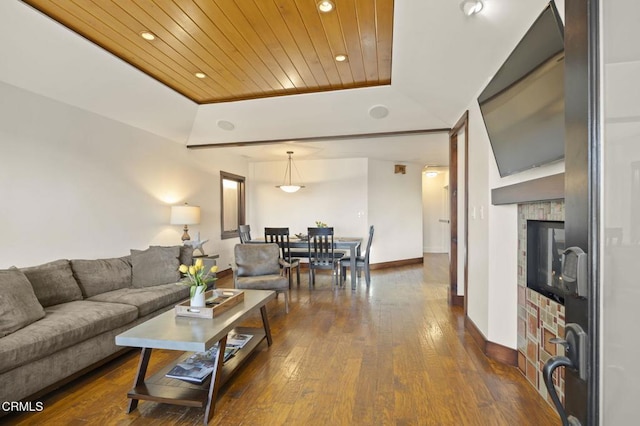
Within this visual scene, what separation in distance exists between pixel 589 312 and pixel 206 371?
7.41 ft

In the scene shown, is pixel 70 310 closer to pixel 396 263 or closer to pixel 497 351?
pixel 497 351

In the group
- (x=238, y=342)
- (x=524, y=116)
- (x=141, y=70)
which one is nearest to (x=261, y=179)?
(x=141, y=70)

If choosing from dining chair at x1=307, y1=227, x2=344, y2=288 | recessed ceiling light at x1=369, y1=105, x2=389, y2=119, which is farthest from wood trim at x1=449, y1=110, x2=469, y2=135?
dining chair at x1=307, y1=227, x2=344, y2=288

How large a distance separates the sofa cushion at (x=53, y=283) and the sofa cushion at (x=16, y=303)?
0.75 feet

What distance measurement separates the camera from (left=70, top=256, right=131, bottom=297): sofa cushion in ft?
10.3

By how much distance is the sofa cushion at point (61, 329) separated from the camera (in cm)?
195

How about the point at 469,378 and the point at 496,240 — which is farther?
the point at 496,240

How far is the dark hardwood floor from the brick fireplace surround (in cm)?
14

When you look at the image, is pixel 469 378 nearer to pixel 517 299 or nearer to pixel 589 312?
pixel 517 299

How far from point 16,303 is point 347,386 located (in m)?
2.38

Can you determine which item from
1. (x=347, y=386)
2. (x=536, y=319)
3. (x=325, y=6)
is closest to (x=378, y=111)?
(x=325, y=6)

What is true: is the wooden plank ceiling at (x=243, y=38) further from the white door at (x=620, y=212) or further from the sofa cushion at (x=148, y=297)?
the sofa cushion at (x=148, y=297)

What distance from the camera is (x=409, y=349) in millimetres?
2900

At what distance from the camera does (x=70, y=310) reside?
8.43 feet
